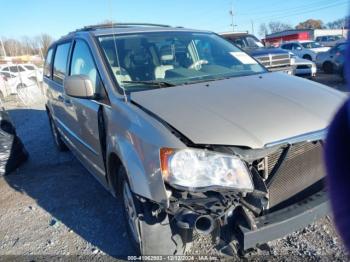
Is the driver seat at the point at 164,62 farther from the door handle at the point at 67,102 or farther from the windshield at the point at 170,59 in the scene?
the door handle at the point at 67,102

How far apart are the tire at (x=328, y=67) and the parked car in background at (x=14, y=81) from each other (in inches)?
527

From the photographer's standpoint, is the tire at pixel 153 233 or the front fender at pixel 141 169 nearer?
the front fender at pixel 141 169

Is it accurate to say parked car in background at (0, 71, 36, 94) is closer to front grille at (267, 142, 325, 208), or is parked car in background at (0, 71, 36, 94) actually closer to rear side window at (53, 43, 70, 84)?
rear side window at (53, 43, 70, 84)

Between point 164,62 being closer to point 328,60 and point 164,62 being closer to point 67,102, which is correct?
point 67,102

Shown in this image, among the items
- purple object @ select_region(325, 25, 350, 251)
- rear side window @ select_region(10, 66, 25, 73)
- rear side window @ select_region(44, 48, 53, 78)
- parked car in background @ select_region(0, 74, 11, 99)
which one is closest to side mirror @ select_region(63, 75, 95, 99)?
purple object @ select_region(325, 25, 350, 251)

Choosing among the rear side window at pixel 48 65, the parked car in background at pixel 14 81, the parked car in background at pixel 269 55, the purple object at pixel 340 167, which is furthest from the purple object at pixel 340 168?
the parked car in background at pixel 14 81

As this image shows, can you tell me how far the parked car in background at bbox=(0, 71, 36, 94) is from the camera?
17.2 meters

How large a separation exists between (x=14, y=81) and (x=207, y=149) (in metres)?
17.6

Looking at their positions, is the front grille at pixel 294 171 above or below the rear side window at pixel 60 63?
below

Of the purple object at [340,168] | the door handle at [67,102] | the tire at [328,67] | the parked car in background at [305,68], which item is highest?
the purple object at [340,168]

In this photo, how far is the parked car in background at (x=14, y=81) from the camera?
56.3ft

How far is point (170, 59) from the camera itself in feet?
11.4

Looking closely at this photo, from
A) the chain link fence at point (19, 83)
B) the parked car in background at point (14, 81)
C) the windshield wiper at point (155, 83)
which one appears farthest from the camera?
the parked car in background at point (14, 81)

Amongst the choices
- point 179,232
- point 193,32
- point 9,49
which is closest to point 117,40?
point 193,32
